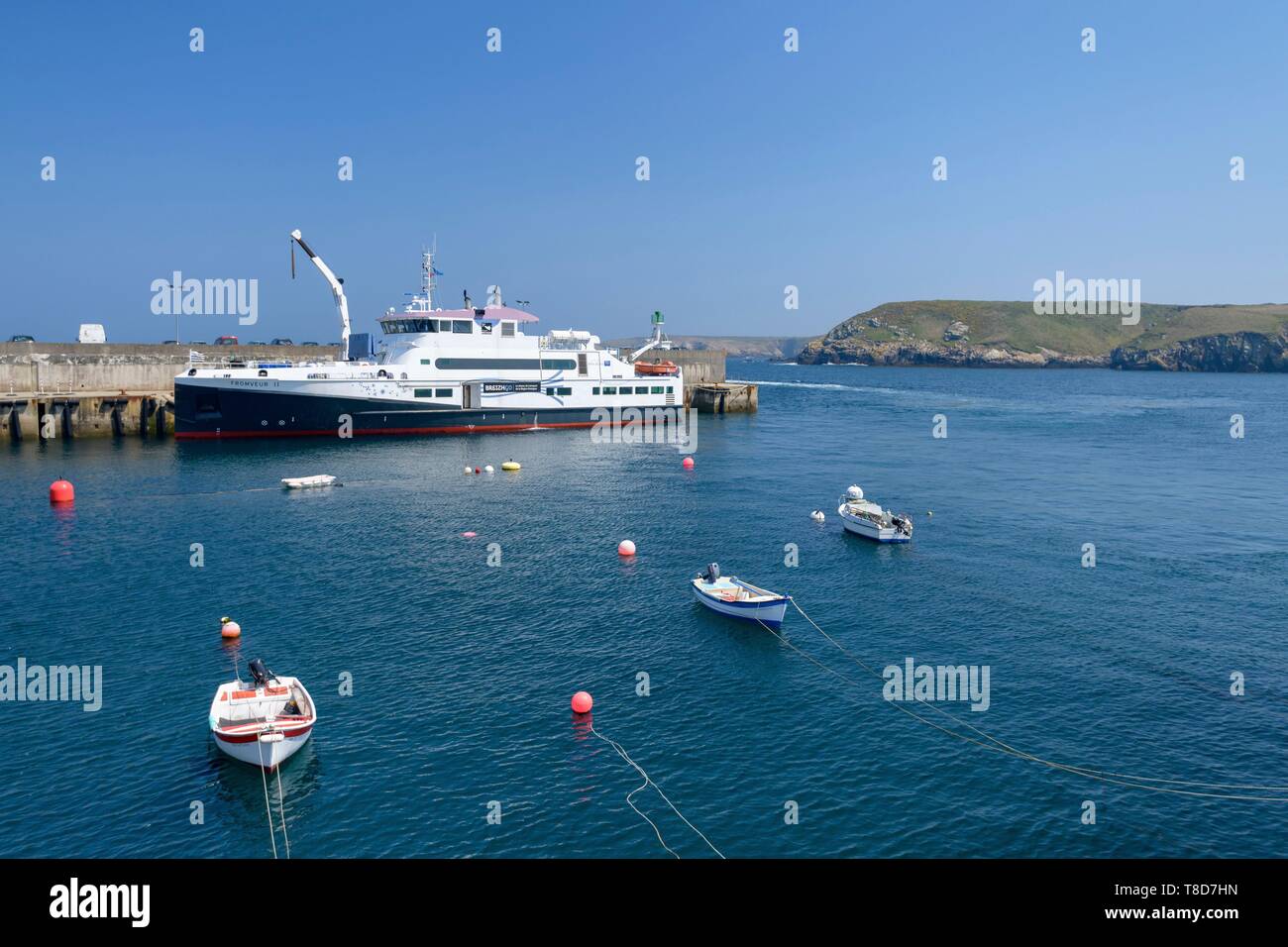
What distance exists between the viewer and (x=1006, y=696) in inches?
1140

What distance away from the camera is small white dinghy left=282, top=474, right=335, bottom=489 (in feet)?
204

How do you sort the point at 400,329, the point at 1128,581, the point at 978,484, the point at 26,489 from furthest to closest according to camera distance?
the point at 400,329 < the point at 978,484 < the point at 26,489 < the point at 1128,581

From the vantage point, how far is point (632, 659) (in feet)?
106

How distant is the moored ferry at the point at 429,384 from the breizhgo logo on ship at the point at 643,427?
716mm

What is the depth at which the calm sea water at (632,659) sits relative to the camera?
2178cm

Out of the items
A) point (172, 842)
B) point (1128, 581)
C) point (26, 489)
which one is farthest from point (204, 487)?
point (1128, 581)

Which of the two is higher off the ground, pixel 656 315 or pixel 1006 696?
pixel 656 315

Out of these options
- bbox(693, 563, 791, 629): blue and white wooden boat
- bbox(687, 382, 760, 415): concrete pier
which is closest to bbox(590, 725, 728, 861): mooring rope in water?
bbox(693, 563, 791, 629): blue and white wooden boat

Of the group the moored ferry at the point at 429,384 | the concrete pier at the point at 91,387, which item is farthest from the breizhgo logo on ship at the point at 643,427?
the concrete pier at the point at 91,387

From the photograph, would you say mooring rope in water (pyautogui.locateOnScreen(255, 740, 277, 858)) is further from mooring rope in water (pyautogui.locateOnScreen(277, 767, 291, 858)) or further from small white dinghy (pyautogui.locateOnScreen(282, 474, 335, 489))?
small white dinghy (pyautogui.locateOnScreen(282, 474, 335, 489))

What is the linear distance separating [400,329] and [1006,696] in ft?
261

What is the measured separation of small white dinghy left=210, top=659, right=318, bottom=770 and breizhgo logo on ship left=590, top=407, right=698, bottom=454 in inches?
2584
